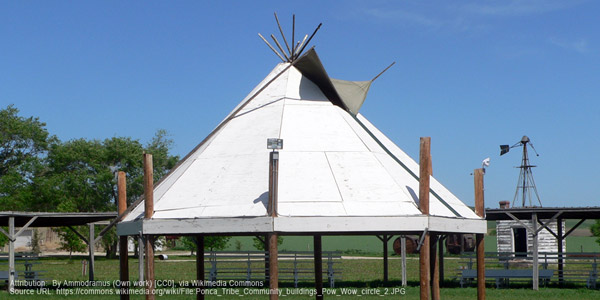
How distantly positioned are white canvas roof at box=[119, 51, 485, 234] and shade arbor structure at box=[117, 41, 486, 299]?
0.02 meters

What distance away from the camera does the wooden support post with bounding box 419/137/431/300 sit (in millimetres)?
12797

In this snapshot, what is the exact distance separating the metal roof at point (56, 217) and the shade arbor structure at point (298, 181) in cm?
1078

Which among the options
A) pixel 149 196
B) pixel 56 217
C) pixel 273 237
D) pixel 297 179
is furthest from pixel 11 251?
pixel 273 237

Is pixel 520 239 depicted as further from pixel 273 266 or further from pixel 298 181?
pixel 273 266

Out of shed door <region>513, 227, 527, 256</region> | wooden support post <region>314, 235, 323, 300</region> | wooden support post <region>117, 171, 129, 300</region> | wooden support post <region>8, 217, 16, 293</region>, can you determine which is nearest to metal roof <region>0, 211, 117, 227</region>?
wooden support post <region>8, 217, 16, 293</region>

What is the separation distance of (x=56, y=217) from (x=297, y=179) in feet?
48.9

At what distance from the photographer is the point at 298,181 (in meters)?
13.6

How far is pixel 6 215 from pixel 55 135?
42.9m

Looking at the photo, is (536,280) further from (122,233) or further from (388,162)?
(122,233)

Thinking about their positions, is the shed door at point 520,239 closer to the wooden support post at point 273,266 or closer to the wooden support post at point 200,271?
the wooden support post at point 200,271

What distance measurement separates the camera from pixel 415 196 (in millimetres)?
13789

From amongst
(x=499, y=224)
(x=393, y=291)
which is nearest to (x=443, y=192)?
(x=393, y=291)

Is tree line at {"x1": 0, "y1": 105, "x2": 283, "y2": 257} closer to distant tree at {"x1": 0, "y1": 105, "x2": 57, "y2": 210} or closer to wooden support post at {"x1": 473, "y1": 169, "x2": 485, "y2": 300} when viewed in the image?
distant tree at {"x1": 0, "y1": 105, "x2": 57, "y2": 210}

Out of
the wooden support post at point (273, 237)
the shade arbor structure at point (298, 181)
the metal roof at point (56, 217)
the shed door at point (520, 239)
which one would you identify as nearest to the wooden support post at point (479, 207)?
the shade arbor structure at point (298, 181)
